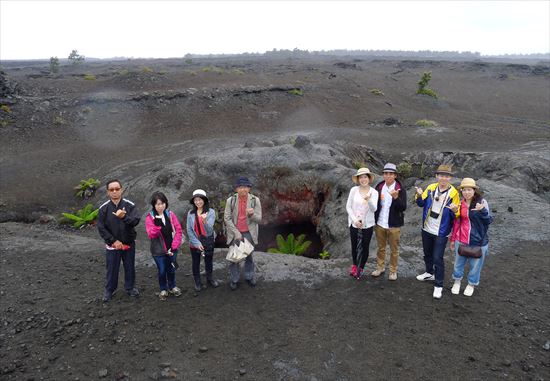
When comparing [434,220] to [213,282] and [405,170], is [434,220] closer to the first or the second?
[213,282]

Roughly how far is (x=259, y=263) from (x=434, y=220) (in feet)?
13.7

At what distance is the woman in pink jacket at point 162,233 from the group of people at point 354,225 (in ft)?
0.06

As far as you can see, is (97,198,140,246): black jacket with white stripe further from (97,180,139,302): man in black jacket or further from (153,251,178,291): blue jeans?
(153,251,178,291): blue jeans

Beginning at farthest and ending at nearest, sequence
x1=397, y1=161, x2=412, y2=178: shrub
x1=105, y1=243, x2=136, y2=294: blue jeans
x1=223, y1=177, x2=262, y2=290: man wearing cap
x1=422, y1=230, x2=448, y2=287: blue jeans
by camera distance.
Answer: x1=397, y1=161, x2=412, y2=178: shrub
x1=223, y1=177, x2=262, y2=290: man wearing cap
x1=105, y1=243, x2=136, y2=294: blue jeans
x1=422, y1=230, x2=448, y2=287: blue jeans

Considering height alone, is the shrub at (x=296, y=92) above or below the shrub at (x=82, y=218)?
above

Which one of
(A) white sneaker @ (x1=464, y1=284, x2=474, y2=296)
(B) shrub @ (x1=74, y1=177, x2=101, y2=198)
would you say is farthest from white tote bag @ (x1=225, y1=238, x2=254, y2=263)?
(B) shrub @ (x1=74, y1=177, x2=101, y2=198)

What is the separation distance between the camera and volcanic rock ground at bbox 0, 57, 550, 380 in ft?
19.4

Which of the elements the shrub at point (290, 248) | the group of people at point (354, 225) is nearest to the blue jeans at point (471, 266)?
the group of people at point (354, 225)

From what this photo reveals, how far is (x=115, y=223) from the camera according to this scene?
696cm

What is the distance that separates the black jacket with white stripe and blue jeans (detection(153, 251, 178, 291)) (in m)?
0.76

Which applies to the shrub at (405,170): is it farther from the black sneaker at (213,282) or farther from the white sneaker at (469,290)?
the black sneaker at (213,282)

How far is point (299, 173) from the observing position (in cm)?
1550

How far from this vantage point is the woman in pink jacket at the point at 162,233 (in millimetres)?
→ 6957

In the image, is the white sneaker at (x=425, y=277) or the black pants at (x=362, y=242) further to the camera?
the white sneaker at (x=425, y=277)
